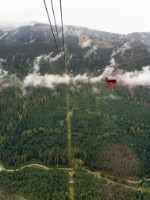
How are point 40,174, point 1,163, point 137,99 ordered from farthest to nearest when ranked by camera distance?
point 137,99 < point 1,163 < point 40,174

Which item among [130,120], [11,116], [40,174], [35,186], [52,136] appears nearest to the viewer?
[35,186]

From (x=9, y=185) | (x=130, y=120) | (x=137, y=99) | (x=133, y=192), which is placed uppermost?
(x=137, y=99)

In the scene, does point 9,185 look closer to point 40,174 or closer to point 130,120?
point 40,174

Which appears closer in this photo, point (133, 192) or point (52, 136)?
point (133, 192)

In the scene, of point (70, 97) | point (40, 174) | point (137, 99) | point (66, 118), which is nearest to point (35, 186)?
point (40, 174)

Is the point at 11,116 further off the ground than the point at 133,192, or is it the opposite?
the point at 11,116

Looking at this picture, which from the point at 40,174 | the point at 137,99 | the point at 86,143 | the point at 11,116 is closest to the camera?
the point at 40,174

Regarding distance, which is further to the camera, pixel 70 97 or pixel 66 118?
pixel 70 97

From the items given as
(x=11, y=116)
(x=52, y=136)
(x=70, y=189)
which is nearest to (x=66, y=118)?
(x=52, y=136)

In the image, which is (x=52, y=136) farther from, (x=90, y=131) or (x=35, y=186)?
(x=35, y=186)
